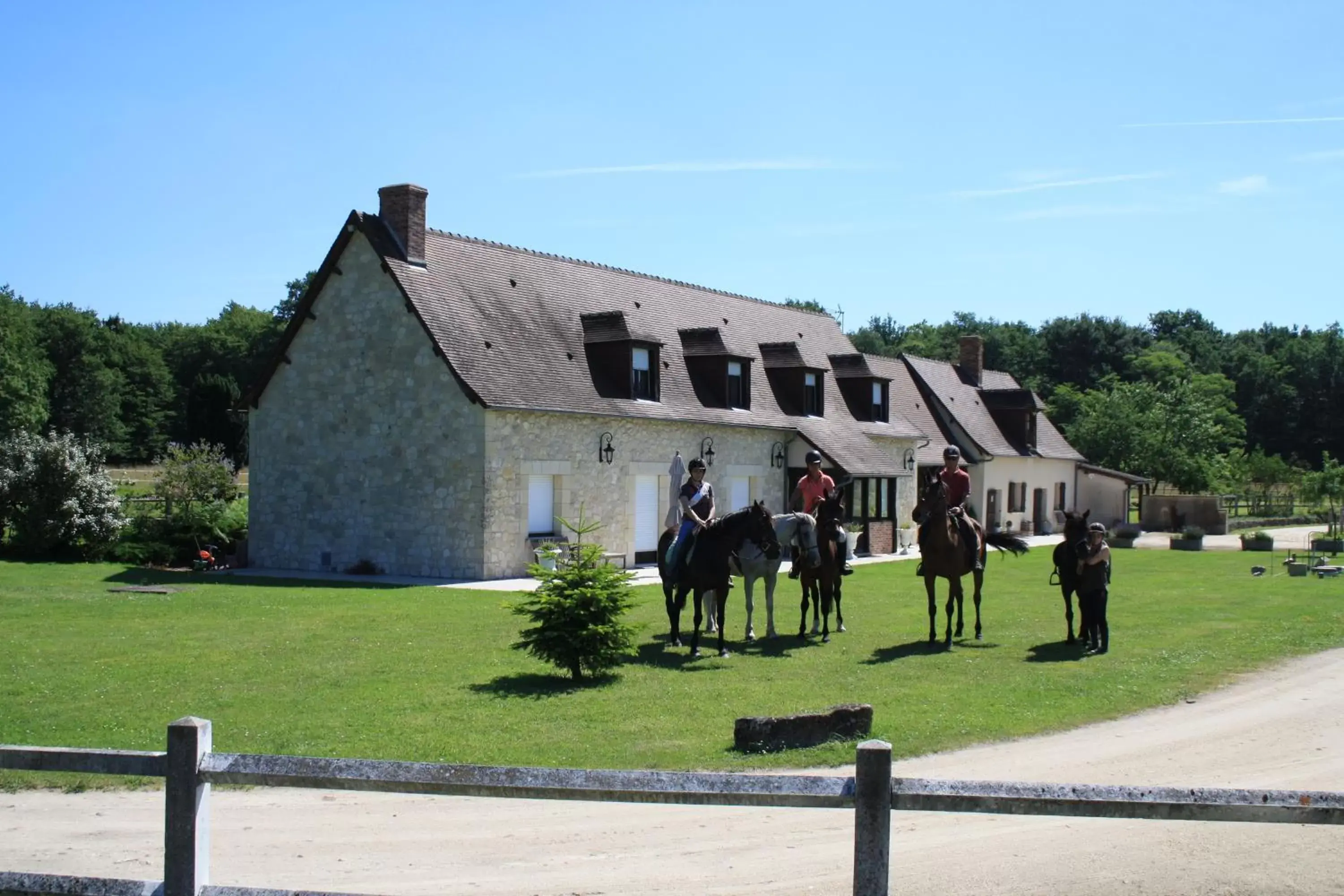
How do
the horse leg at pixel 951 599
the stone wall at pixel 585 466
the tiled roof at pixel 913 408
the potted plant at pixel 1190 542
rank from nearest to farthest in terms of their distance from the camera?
the horse leg at pixel 951 599 → the stone wall at pixel 585 466 → the potted plant at pixel 1190 542 → the tiled roof at pixel 913 408

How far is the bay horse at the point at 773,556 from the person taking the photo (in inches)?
616

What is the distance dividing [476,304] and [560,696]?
1647cm

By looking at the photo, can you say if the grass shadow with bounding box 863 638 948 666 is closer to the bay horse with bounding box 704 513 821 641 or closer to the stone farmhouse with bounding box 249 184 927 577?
the bay horse with bounding box 704 513 821 641

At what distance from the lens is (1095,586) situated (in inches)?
612

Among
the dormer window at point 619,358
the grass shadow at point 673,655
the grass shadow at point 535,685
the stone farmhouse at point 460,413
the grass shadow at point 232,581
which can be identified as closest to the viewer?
the grass shadow at point 535,685

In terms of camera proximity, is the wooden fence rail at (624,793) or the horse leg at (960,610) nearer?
the wooden fence rail at (624,793)

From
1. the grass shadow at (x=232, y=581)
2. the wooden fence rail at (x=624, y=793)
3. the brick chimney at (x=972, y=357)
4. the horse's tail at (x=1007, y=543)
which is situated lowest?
the grass shadow at (x=232, y=581)

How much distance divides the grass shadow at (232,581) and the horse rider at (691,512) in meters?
9.66

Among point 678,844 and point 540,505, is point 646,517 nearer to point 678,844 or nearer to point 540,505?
point 540,505

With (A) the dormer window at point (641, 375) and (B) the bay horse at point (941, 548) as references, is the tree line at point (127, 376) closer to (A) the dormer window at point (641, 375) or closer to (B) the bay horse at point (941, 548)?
(A) the dormer window at point (641, 375)

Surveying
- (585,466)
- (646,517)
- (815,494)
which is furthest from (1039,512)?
(815,494)

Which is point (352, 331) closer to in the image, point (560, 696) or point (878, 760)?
point (560, 696)

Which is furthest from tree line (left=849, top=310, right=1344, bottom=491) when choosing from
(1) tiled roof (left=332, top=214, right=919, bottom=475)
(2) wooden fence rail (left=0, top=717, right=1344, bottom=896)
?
(2) wooden fence rail (left=0, top=717, right=1344, bottom=896)

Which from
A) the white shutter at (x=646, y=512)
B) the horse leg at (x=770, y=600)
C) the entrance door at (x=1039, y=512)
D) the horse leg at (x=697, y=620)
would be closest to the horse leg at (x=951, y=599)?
the horse leg at (x=770, y=600)
